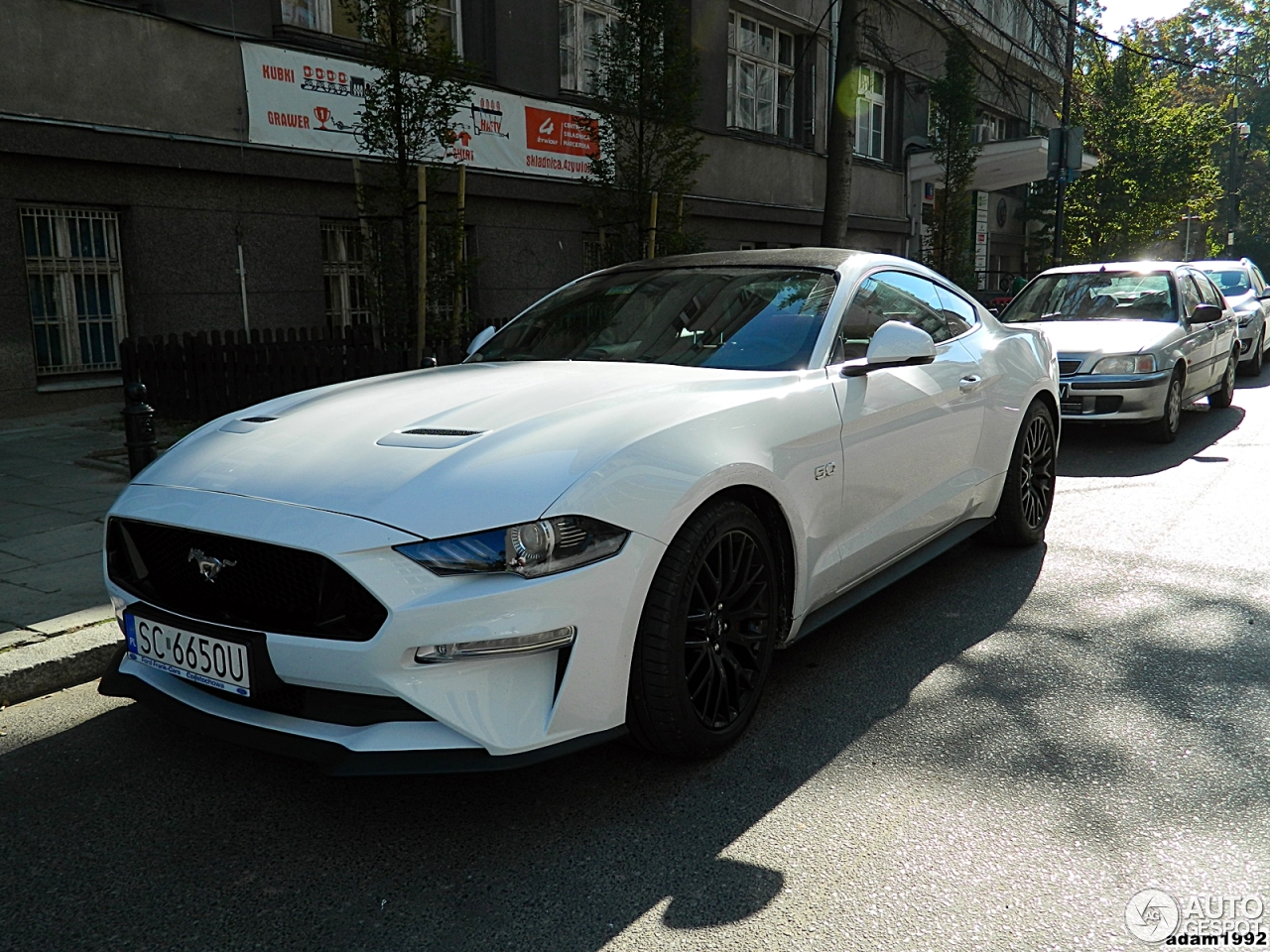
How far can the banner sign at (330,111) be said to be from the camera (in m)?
11.5

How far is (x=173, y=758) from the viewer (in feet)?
11.3

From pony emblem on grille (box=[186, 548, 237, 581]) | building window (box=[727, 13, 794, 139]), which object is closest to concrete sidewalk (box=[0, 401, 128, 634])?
pony emblem on grille (box=[186, 548, 237, 581])

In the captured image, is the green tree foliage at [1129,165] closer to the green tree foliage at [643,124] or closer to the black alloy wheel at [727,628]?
the green tree foliage at [643,124]

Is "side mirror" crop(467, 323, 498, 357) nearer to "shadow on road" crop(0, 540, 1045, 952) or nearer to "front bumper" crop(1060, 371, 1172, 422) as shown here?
"shadow on road" crop(0, 540, 1045, 952)

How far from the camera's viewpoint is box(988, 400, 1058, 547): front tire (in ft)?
18.2

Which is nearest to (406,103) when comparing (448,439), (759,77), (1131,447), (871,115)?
(1131,447)

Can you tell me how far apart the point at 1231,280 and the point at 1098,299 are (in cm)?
806

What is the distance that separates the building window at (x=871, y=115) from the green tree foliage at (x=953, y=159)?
1272mm

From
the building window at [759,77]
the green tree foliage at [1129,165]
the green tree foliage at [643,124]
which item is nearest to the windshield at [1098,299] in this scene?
the green tree foliage at [643,124]

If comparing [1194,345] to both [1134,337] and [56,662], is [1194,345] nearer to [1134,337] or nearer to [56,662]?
[1134,337]

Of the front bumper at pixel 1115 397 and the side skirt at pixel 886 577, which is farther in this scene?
the front bumper at pixel 1115 397

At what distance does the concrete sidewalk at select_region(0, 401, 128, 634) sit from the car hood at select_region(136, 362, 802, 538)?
1637 millimetres

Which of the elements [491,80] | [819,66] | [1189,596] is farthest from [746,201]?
[1189,596]

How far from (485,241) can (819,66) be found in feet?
37.0
